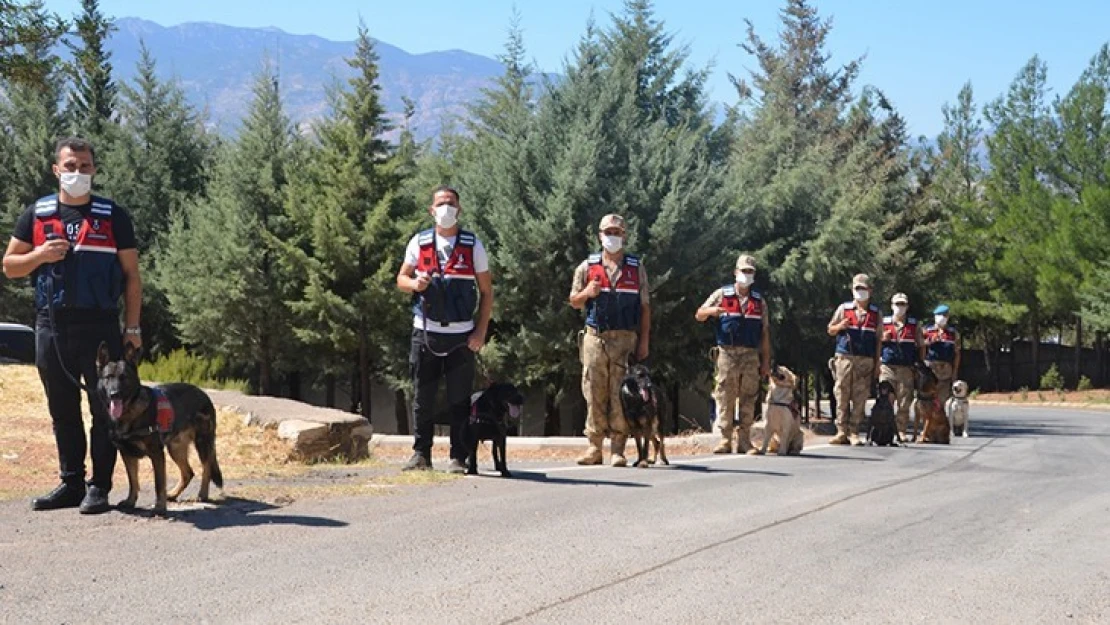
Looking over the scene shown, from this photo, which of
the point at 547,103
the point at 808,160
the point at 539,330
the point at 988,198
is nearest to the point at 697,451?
the point at 539,330

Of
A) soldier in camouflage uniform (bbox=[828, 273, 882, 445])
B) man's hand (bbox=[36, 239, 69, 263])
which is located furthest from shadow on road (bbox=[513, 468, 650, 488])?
soldier in camouflage uniform (bbox=[828, 273, 882, 445])

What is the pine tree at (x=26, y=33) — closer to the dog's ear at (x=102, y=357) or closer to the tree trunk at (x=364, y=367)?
the tree trunk at (x=364, y=367)

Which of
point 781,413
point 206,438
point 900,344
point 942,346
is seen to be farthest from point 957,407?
point 206,438

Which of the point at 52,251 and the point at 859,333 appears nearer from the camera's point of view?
the point at 52,251

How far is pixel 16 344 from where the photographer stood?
23547 mm

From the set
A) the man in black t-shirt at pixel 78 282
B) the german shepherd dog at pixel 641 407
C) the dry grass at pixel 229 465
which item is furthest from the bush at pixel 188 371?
the man in black t-shirt at pixel 78 282

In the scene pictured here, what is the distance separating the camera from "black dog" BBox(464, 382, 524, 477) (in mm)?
10969

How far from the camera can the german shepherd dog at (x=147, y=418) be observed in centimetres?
786

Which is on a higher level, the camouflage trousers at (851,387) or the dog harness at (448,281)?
the dog harness at (448,281)

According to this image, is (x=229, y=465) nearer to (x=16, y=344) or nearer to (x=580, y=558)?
(x=580, y=558)

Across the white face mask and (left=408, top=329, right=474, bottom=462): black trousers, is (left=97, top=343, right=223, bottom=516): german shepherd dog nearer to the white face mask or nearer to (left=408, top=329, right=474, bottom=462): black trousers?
(left=408, top=329, right=474, bottom=462): black trousers

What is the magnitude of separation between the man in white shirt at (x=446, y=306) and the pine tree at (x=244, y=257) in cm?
1701

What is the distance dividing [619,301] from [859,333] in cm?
677

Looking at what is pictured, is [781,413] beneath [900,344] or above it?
beneath
